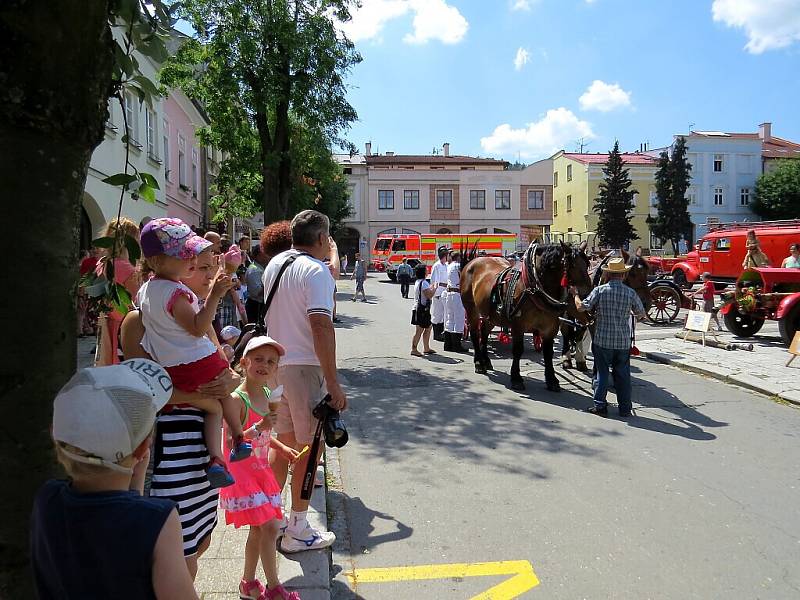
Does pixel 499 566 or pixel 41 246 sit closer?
pixel 41 246

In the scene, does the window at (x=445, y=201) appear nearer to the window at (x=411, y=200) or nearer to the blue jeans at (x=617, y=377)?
the window at (x=411, y=200)

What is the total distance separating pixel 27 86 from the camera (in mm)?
1420

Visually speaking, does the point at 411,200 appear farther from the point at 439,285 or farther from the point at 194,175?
the point at 439,285

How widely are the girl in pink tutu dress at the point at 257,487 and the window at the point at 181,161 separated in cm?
2117

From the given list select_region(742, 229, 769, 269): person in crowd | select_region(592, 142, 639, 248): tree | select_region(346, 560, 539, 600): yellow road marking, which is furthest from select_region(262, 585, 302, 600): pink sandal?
select_region(592, 142, 639, 248): tree

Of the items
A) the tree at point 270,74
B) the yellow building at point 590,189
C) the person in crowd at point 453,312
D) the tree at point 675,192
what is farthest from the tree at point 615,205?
the person in crowd at point 453,312

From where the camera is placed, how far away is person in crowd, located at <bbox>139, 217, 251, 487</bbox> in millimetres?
2420

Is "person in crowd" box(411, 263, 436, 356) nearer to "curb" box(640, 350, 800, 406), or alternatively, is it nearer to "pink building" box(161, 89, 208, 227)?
"curb" box(640, 350, 800, 406)

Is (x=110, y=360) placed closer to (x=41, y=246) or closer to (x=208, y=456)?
(x=208, y=456)

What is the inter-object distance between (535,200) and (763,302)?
43.5m

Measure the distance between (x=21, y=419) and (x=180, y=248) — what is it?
1.11 m

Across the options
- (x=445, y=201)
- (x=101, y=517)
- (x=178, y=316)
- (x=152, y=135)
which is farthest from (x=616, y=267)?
(x=445, y=201)

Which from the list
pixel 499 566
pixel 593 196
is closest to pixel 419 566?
pixel 499 566

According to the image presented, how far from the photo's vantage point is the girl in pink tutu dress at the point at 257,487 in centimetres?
281
